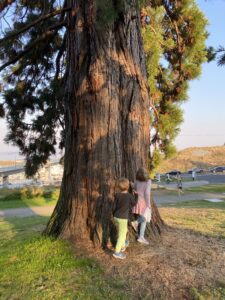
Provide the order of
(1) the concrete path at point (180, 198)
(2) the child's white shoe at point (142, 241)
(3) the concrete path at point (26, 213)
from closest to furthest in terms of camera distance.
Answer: (2) the child's white shoe at point (142, 241) < (3) the concrete path at point (26, 213) < (1) the concrete path at point (180, 198)

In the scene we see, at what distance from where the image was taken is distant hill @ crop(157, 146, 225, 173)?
57.2 metres

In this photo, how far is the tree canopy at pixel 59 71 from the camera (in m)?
8.18

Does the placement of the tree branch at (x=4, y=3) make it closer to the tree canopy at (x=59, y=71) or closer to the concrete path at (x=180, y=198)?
the tree canopy at (x=59, y=71)

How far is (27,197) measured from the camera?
19.9 m

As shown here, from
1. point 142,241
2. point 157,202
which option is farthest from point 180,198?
point 142,241

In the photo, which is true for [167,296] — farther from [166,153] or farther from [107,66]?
[166,153]

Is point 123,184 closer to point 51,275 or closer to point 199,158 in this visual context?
point 51,275

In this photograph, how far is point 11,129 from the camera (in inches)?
351

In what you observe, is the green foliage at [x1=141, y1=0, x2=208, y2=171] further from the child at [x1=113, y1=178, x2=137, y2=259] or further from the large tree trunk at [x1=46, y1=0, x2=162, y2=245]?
the child at [x1=113, y1=178, x2=137, y2=259]

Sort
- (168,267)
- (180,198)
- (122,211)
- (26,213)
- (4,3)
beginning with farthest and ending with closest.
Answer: (180,198) < (26,213) < (4,3) < (122,211) < (168,267)

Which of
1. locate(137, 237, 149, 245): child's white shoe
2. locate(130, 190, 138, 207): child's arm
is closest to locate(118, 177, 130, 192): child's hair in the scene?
locate(130, 190, 138, 207): child's arm

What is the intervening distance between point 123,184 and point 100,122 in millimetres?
975

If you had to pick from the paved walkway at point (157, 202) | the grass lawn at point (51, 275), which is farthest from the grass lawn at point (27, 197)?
the grass lawn at point (51, 275)

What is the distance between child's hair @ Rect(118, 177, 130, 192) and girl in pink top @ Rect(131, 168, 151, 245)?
0.96 ft
